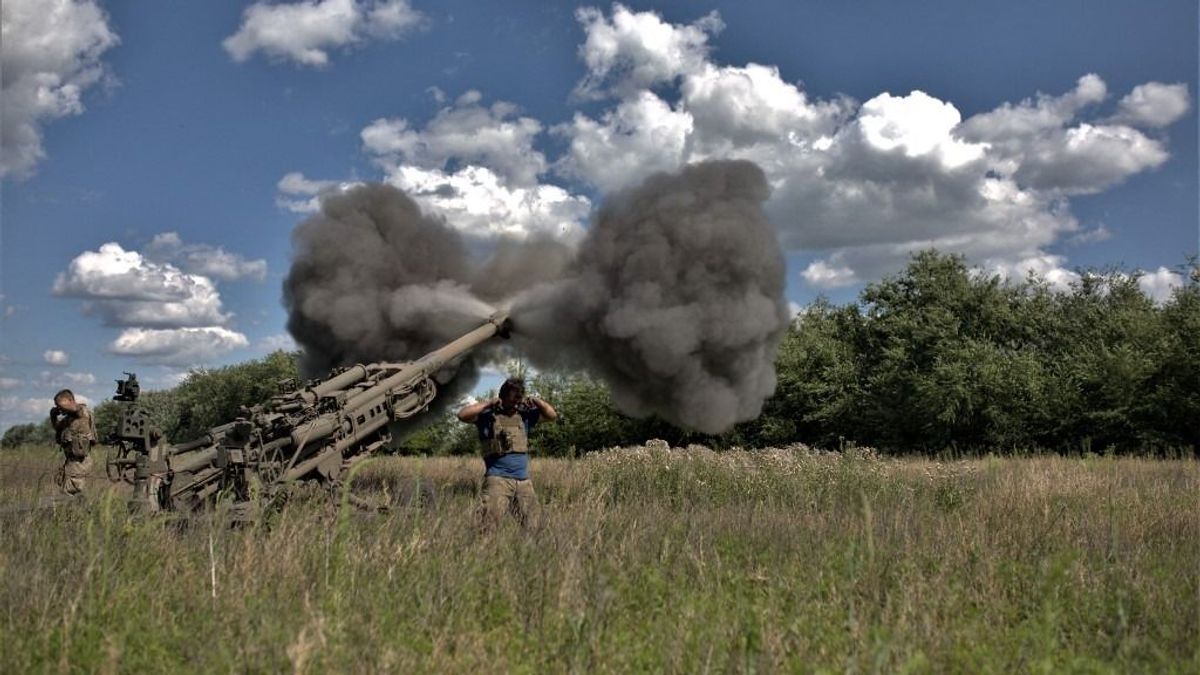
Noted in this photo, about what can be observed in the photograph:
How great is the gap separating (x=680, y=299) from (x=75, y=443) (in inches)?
345

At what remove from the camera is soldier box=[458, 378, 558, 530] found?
29.9 feet

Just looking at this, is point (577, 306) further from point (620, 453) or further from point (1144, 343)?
point (1144, 343)

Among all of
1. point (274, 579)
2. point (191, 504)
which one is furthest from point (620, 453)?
point (274, 579)

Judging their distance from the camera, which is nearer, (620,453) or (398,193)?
(620,453)

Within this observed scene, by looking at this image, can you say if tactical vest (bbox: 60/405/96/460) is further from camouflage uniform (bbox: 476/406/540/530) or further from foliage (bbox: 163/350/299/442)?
foliage (bbox: 163/350/299/442)

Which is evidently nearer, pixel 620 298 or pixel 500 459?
pixel 500 459

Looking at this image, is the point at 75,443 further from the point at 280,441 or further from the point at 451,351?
the point at 451,351

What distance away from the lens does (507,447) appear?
9289 mm

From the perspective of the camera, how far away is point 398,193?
1544cm

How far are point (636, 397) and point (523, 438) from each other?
433 cm

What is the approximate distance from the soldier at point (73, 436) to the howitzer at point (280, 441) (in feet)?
8.09

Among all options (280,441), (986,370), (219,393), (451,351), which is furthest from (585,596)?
(219,393)

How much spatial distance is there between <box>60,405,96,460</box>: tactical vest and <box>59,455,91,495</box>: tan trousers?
0.10m

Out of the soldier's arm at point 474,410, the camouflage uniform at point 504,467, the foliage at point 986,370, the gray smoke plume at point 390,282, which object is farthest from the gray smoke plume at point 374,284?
the foliage at point 986,370
